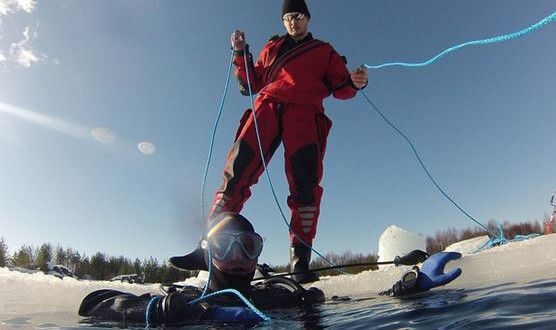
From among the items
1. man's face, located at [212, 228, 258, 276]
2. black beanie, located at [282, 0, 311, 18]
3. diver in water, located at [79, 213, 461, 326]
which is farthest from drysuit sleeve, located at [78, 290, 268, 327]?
Answer: black beanie, located at [282, 0, 311, 18]

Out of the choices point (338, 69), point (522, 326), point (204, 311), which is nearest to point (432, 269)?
point (522, 326)

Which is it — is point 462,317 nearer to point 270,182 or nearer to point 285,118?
point 270,182

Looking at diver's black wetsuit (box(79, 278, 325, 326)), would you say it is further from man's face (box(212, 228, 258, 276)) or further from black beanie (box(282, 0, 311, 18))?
black beanie (box(282, 0, 311, 18))

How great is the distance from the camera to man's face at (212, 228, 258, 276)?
2.52 meters

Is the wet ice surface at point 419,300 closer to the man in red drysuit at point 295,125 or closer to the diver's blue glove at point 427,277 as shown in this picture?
the diver's blue glove at point 427,277

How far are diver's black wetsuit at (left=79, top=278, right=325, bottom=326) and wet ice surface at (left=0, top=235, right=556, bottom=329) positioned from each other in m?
0.09

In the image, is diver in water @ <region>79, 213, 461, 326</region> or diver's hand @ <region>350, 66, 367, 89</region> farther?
diver's hand @ <region>350, 66, 367, 89</region>

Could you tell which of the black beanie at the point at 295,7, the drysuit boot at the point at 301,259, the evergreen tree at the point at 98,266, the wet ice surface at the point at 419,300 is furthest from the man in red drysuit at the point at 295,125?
the evergreen tree at the point at 98,266

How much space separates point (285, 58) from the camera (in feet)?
13.6

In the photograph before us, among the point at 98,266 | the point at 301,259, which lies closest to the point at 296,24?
the point at 301,259

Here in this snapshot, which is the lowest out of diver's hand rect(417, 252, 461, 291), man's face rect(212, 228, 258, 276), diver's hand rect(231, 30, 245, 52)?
diver's hand rect(417, 252, 461, 291)

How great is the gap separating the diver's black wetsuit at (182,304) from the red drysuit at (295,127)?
3.44 ft

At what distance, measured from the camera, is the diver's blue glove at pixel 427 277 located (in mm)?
2664

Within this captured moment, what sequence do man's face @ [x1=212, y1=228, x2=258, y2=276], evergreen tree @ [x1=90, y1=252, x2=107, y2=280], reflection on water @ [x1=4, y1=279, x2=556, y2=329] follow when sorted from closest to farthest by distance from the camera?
1. reflection on water @ [x1=4, y1=279, x2=556, y2=329]
2. man's face @ [x1=212, y1=228, x2=258, y2=276]
3. evergreen tree @ [x1=90, y1=252, x2=107, y2=280]
